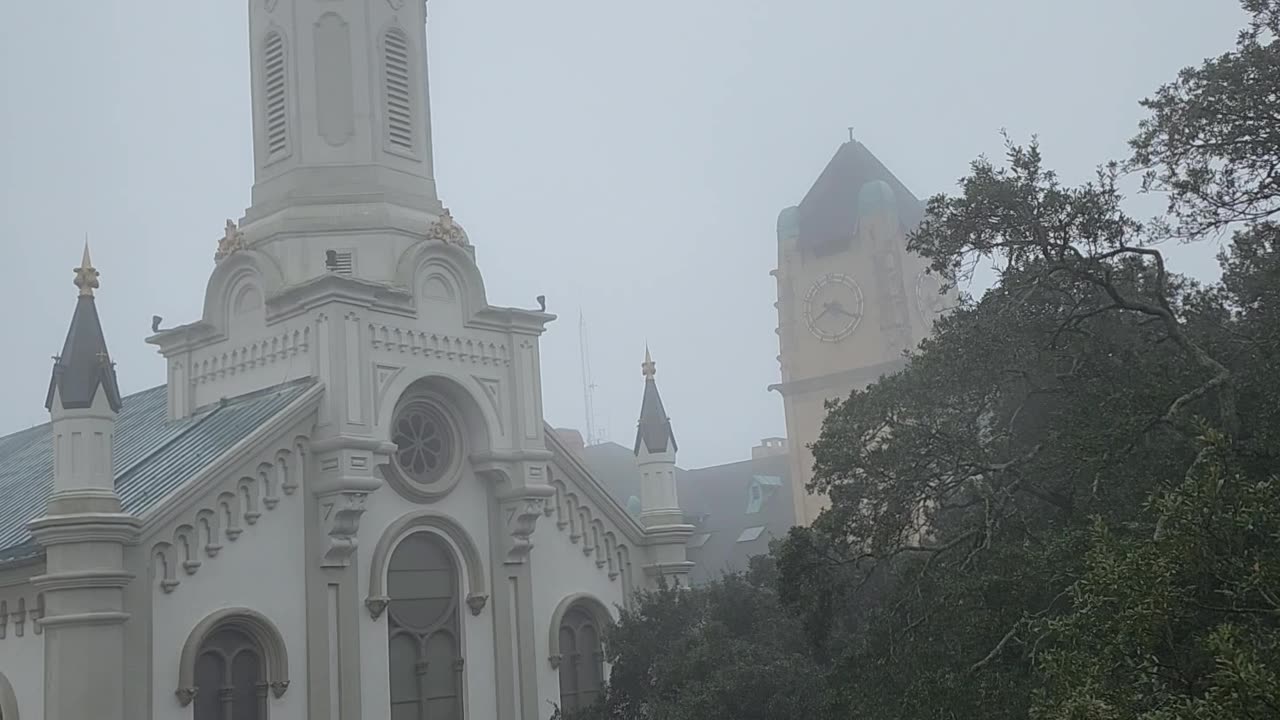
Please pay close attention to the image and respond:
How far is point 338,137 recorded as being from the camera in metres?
24.7

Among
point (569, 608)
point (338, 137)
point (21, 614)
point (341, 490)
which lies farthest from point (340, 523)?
point (338, 137)

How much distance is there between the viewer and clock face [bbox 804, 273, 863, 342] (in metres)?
48.8

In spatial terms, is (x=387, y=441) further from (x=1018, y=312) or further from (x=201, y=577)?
(x=1018, y=312)

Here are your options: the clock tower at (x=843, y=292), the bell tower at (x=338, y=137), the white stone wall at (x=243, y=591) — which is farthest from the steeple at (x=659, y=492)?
the clock tower at (x=843, y=292)

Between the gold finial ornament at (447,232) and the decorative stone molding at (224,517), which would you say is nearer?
the decorative stone molding at (224,517)

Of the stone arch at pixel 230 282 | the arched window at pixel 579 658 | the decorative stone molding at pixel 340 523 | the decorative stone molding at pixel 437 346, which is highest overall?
the stone arch at pixel 230 282

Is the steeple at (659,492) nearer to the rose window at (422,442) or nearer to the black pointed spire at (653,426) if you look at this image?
the black pointed spire at (653,426)

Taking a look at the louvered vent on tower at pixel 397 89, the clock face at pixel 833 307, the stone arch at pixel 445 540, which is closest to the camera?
the stone arch at pixel 445 540

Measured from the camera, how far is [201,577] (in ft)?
63.2

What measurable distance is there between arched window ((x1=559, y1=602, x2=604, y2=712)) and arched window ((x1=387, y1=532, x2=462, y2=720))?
250 centimetres

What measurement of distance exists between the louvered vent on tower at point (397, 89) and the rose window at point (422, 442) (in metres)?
5.61

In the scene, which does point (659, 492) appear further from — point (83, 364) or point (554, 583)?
point (83, 364)

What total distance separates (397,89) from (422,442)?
7.39 m

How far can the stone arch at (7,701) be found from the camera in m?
18.8
